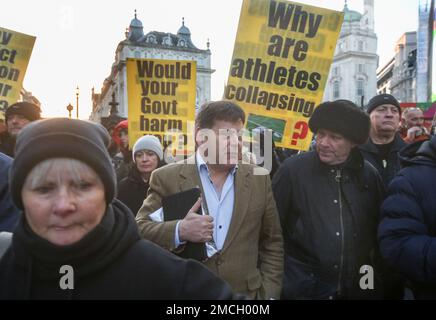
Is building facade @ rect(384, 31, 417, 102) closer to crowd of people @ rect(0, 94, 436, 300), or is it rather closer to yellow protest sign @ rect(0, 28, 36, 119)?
yellow protest sign @ rect(0, 28, 36, 119)

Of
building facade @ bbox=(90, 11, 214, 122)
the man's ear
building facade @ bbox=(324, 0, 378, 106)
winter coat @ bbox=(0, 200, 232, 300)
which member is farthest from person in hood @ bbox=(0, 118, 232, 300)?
building facade @ bbox=(324, 0, 378, 106)

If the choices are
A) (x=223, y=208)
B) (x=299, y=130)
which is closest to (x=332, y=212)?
(x=223, y=208)

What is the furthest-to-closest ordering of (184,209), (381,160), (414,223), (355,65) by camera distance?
1. (355,65)
2. (381,160)
3. (184,209)
4. (414,223)

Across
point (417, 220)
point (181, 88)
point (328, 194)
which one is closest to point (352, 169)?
point (328, 194)

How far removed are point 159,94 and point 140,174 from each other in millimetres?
1837

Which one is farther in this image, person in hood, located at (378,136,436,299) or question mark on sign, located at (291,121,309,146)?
question mark on sign, located at (291,121,309,146)

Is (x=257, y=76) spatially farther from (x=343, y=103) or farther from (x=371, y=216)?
(x=371, y=216)

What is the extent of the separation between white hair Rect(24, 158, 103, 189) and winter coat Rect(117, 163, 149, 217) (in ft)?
10.4

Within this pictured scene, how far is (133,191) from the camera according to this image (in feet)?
15.9

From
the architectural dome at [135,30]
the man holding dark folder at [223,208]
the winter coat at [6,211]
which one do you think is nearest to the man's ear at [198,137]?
the man holding dark folder at [223,208]

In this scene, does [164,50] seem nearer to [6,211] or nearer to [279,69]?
[279,69]

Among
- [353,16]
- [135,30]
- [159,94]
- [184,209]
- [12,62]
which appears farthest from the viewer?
[353,16]

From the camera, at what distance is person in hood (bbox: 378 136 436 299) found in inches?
94.1

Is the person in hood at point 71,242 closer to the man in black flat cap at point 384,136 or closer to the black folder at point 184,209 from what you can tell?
the black folder at point 184,209
